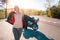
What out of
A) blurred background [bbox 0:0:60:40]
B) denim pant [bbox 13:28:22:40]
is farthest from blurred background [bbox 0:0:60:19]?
denim pant [bbox 13:28:22:40]

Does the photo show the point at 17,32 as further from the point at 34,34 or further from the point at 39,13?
the point at 39,13

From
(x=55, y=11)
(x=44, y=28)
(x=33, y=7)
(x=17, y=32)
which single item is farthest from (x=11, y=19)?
(x=55, y=11)

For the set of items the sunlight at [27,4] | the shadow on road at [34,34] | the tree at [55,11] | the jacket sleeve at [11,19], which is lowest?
the shadow on road at [34,34]

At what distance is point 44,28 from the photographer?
1482mm

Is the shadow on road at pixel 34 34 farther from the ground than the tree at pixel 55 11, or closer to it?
closer to it

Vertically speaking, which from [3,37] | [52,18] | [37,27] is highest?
[52,18]

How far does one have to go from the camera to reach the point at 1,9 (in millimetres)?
1485

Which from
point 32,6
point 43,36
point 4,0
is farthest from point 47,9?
point 4,0

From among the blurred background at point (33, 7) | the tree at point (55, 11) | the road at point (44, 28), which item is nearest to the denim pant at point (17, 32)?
the road at point (44, 28)

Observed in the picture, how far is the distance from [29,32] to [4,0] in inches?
18.4

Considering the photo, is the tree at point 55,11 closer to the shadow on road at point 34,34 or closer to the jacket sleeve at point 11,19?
the shadow on road at point 34,34

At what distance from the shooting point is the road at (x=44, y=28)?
1.47m

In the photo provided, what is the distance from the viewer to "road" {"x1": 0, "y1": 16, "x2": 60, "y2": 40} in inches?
57.7

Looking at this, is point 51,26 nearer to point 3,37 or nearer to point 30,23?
point 30,23
